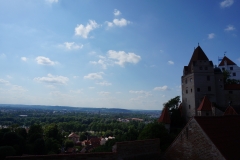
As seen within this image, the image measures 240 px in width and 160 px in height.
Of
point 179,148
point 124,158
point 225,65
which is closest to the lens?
point 124,158

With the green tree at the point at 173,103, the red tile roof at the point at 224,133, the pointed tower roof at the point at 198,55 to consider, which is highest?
the pointed tower roof at the point at 198,55

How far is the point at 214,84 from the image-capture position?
4572 centimetres

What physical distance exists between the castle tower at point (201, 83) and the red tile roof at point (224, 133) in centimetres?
3259

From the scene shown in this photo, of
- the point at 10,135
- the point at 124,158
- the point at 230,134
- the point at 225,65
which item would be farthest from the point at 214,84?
the point at 10,135

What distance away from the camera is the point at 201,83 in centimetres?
4547

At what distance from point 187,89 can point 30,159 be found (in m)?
44.0

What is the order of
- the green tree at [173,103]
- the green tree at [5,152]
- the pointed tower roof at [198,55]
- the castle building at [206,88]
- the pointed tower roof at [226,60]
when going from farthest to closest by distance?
1. the pointed tower roof at [226,60]
2. the green tree at [173,103]
3. the pointed tower roof at [198,55]
4. the castle building at [206,88]
5. the green tree at [5,152]

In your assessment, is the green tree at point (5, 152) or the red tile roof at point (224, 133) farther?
the green tree at point (5, 152)

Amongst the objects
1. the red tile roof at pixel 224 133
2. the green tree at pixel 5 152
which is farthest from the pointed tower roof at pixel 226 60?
the green tree at pixel 5 152

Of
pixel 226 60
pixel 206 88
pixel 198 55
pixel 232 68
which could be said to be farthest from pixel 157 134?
pixel 226 60

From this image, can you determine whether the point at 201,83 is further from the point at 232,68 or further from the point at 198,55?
the point at 232,68

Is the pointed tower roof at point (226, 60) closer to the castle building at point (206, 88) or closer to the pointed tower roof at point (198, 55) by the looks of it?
the castle building at point (206, 88)

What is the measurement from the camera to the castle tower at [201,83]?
148ft

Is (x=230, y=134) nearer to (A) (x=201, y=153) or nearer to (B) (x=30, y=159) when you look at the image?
(A) (x=201, y=153)
